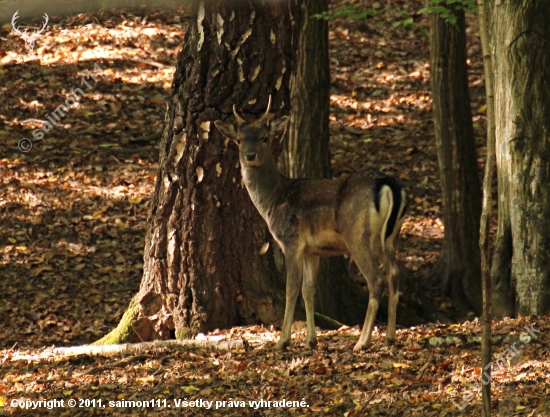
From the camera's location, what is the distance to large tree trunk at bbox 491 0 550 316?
320 inches

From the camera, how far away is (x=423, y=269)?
43.1 feet

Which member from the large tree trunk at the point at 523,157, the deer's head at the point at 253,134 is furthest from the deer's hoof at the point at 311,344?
the large tree trunk at the point at 523,157

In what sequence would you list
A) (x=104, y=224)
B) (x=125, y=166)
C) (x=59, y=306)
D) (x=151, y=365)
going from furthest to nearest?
(x=125, y=166), (x=104, y=224), (x=59, y=306), (x=151, y=365)

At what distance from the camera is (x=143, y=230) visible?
1289 cm

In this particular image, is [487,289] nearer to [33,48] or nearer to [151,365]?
→ [151,365]

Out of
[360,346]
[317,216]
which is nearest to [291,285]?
[317,216]

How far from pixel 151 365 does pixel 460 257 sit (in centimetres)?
644

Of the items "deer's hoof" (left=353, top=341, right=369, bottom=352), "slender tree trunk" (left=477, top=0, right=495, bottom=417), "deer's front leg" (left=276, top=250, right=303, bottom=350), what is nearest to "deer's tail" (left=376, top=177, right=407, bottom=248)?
"deer's front leg" (left=276, top=250, right=303, bottom=350)

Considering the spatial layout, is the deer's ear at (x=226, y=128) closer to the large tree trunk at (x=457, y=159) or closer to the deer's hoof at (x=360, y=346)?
the deer's hoof at (x=360, y=346)

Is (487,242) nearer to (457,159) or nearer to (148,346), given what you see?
(148,346)

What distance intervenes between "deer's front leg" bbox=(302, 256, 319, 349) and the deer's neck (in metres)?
0.58

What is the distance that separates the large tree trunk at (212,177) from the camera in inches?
321

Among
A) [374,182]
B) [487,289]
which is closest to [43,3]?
[487,289]

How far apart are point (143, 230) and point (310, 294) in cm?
569
